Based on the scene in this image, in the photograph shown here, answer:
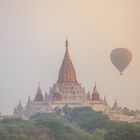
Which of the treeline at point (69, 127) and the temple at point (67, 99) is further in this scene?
the temple at point (67, 99)

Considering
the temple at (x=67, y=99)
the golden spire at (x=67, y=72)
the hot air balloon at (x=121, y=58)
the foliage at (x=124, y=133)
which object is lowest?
the foliage at (x=124, y=133)

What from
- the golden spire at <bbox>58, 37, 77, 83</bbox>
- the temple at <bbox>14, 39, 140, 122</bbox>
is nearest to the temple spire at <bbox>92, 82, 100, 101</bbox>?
the temple at <bbox>14, 39, 140, 122</bbox>

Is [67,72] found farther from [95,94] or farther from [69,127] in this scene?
[69,127]

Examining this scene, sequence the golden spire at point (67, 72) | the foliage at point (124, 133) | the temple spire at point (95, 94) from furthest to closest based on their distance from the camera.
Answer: the temple spire at point (95, 94) → the golden spire at point (67, 72) → the foliage at point (124, 133)

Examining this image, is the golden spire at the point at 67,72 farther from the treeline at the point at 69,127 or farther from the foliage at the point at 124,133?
the foliage at the point at 124,133

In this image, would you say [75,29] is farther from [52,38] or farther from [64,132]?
[64,132]

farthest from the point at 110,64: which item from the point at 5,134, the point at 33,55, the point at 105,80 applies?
the point at 5,134

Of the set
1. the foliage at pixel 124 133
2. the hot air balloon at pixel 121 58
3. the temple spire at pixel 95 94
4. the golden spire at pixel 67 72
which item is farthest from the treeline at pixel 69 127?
the hot air balloon at pixel 121 58
